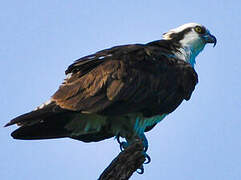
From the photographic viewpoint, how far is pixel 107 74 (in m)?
9.83

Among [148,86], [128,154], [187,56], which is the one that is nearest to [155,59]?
[148,86]

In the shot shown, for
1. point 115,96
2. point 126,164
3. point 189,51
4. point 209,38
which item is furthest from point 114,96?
point 209,38

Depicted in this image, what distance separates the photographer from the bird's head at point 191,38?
11867mm

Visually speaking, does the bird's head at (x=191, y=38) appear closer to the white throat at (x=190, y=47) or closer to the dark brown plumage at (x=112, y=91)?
the white throat at (x=190, y=47)

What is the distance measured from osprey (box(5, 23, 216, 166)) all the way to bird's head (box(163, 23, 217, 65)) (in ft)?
2.47

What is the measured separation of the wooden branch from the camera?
27.3 feet

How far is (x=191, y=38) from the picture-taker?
12.1m

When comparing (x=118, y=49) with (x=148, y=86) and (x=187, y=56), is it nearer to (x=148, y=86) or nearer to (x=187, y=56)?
(x=148, y=86)

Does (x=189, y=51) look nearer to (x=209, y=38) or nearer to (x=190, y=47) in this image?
(x=190, y=47)

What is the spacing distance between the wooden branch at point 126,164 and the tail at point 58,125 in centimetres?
109

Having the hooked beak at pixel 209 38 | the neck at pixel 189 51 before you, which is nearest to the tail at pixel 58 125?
the neck at pixel 189 51

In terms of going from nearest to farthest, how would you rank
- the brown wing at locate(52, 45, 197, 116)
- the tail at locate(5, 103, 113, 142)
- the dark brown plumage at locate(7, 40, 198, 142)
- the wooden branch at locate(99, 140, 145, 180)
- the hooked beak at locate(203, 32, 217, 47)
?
the wooden branch at locate(99, 140, 145, 180)
the tail at locate(5, 103, 113, 142)
the dark brown plumage at locate(7, 40, 198, 142)
the brown wing at locate(52, 45, 197, 116)
the hooked beak at locate(203, 32, 217, 47)

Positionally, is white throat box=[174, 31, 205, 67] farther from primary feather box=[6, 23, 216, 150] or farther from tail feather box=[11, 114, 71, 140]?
tail feather box=[11, 114, 71, 140]

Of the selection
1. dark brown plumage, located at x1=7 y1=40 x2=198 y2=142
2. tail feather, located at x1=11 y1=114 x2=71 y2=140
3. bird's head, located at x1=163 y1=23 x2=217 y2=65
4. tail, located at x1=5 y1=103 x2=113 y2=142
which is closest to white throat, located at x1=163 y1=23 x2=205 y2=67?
bird's head, located at x1=163 y1=23 x2=217 y2=65
